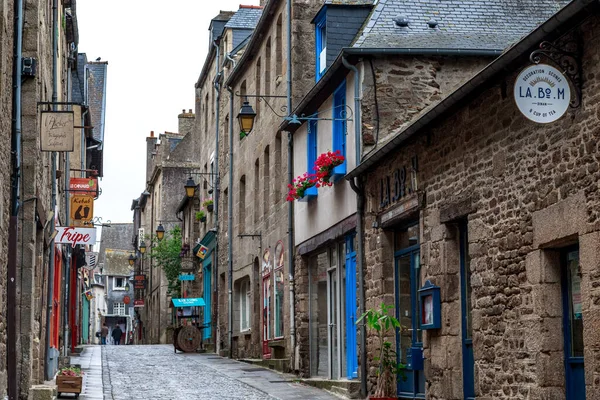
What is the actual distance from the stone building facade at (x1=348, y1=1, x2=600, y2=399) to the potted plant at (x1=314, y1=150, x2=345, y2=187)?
200 centimetres

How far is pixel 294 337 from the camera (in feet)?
65.1

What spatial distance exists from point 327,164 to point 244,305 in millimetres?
11432

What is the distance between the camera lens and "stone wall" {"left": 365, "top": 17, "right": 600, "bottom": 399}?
8.77 metres

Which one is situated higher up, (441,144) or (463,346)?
(441,144)

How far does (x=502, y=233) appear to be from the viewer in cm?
1055

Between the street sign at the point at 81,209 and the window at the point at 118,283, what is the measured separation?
56704mm

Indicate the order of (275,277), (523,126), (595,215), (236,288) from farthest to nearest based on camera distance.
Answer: (236,288) → (275,277) → (523,126) → (595,215)

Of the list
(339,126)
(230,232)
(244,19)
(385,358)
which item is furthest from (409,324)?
(244,19)

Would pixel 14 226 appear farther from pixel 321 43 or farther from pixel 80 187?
pixel 80 187

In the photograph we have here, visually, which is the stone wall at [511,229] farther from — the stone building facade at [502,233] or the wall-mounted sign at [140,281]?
the wall-mounted sign at [140,281]

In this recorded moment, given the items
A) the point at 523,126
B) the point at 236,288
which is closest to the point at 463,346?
the point at 523,126

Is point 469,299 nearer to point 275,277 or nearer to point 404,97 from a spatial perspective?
point 404,97

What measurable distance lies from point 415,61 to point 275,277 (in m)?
7.97

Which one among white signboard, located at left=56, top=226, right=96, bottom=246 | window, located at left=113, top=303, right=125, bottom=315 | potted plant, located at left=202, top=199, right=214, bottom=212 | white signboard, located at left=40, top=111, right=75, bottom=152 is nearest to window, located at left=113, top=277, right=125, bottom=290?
window, located at left=113, top=303, right=125, bottom=315
